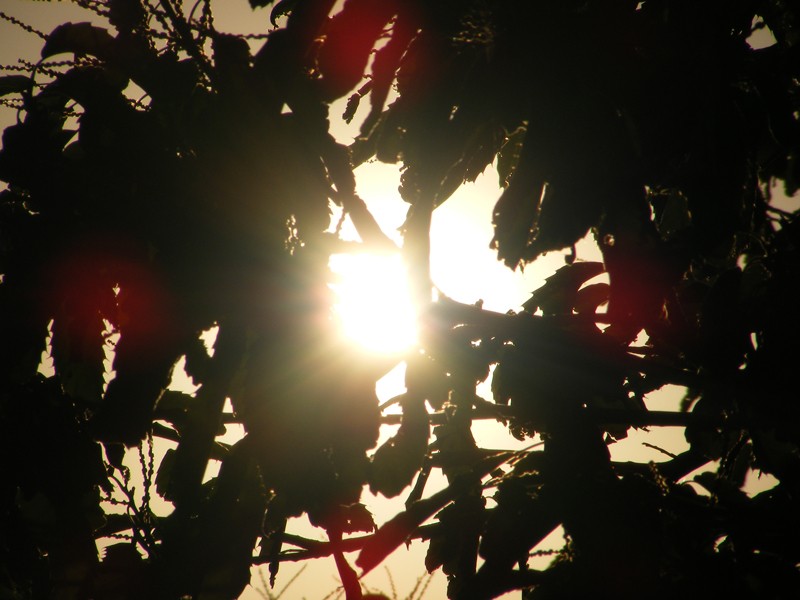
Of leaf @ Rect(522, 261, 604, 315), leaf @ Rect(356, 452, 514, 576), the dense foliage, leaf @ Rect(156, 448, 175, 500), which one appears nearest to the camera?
the dense foliage

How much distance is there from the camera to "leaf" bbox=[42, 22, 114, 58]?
3.47 feet

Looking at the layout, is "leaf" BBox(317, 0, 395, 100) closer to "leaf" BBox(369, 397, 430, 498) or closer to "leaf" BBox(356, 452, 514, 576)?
"leaf" BBox(369, 397, 430, 498)

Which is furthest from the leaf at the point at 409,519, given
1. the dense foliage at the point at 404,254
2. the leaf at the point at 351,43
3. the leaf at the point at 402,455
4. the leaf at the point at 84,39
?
the leaf at the point at 84,39

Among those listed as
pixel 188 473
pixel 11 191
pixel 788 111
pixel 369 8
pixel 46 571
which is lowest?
pixel 188 473

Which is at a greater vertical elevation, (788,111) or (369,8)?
Result: (369,8)

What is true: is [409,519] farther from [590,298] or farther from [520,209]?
[590,298]

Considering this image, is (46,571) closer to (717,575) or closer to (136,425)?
(136,425)

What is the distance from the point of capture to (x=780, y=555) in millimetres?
1169

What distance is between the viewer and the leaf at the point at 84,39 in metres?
1.06

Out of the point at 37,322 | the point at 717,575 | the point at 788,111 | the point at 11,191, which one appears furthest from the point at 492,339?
the point at 11,191

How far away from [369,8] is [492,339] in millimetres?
880

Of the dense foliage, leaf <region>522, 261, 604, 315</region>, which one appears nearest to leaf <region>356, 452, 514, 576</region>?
the dense foliage

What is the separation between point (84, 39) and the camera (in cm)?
107

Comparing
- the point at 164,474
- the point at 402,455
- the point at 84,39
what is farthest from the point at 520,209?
the point at 164,474
